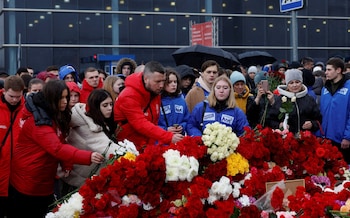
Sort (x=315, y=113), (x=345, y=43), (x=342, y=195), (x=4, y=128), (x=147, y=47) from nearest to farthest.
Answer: (x=342, y=195)
(x=4, y=128)
(x=315, y=113)
(x=147, y=47)
(x=345, y=43)

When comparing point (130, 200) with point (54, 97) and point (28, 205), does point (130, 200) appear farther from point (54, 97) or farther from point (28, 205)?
point (28, 205)

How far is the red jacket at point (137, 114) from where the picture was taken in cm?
555

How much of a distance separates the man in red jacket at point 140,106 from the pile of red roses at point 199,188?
1242 millimetres

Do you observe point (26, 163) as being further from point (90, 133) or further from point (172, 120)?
point (172, 120)

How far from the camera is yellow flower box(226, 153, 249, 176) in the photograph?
4258 millimetres

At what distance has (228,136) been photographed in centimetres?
434

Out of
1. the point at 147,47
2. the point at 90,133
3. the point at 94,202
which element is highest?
the point at 147,47

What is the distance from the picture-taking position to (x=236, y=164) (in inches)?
169

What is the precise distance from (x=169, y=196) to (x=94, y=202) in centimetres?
53

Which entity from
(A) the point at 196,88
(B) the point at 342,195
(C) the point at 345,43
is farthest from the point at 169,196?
(C) the point at 345,43

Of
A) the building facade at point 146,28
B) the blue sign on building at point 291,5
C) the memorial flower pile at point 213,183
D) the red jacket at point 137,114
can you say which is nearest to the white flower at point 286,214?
the memorial flower pile at point 213,183

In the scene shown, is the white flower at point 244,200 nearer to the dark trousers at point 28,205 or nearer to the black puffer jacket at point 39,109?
the black puffer jacket at point 39,109

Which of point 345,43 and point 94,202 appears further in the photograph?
point 345,43

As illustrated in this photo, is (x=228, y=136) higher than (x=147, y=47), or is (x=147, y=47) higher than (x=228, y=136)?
(x=147, y=47)
